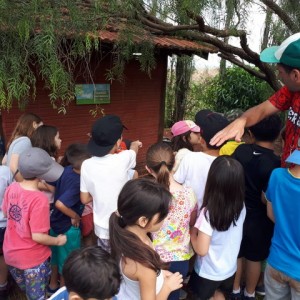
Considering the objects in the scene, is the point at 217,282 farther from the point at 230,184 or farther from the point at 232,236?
the point at 230,184

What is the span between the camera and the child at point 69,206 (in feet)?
7.98

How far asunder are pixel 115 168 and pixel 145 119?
4533 millimetres

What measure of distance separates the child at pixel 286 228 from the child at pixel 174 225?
1.65ft

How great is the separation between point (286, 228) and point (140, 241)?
836 mm

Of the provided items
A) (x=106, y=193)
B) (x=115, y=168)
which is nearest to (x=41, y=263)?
(x=106, y=193)

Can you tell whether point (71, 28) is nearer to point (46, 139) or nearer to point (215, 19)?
point (46, 139)

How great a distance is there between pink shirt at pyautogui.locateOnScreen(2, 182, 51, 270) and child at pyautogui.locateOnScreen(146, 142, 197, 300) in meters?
0.72

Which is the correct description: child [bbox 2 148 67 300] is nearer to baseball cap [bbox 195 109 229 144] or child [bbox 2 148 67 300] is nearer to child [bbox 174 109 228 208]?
child [bbox 174 109 228 208]

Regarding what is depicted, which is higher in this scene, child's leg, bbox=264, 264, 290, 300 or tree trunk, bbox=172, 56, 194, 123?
tree trunk, bbox=172, 56, 194, 123

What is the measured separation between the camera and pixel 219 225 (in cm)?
199

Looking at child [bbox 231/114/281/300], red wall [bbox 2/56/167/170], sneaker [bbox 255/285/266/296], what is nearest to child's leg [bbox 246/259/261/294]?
child [bbox 231/114/281/300]

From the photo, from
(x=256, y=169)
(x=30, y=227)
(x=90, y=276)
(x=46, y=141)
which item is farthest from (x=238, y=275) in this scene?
(x=46, y=141)

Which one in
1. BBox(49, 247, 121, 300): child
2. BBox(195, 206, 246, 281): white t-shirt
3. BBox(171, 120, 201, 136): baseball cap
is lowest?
BBox(195, 206, 246, 281): white t-shirt

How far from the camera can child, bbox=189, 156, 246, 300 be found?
196 centimetres
